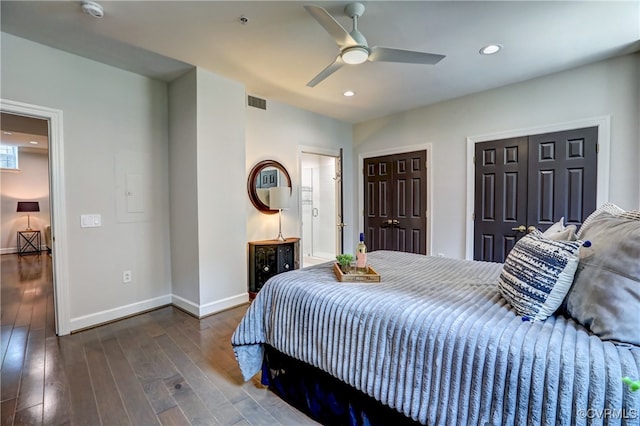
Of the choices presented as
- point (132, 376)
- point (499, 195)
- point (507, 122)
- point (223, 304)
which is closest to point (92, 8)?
point (132, 376)

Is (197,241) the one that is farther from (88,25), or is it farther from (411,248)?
(411,248)

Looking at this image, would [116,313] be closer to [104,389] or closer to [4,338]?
[4,338]

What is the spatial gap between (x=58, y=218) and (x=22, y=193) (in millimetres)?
6604

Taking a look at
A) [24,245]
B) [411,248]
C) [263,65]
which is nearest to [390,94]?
[263,65]

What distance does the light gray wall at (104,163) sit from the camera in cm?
258

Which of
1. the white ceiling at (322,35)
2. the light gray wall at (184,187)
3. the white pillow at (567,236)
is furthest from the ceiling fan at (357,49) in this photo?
the light gray wall at (184,187)

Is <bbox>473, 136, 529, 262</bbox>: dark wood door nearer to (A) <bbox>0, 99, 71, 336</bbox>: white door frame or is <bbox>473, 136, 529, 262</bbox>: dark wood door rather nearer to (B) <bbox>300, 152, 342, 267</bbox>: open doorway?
(B) <bbox>300, 152, 342, 267</bbox>: open doorway

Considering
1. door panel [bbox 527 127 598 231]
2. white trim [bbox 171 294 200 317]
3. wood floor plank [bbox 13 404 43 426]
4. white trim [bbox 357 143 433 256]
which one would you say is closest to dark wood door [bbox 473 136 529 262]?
door panel [bbox 527 127 598 231]

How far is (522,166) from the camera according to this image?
344cm

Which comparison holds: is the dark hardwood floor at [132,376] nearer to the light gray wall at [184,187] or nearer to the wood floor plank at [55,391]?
the wood floor plank at [55,391]

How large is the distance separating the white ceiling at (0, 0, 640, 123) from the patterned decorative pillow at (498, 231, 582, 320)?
5.90 ft

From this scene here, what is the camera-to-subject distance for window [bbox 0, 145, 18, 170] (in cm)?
673

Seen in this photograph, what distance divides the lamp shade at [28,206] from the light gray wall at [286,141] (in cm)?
682

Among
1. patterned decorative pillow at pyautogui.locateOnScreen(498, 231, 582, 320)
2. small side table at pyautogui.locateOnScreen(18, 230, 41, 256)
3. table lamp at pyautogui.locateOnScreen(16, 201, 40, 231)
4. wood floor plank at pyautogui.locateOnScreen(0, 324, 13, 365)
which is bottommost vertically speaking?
wood floor plank at pyautogui.locateOnScreen(0, 324, 13, 365)
